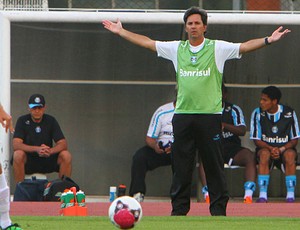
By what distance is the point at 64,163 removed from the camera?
563 inches

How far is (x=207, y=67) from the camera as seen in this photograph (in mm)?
10133

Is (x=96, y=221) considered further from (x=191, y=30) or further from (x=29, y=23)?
(x=29, y=23)

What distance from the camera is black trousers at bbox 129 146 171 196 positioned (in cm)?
1430

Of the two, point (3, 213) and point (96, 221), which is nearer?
point (3, 213)

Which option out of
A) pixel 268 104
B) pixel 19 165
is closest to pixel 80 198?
pixel 19 165

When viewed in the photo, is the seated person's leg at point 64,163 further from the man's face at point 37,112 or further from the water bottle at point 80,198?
the water bottle at point 80,198

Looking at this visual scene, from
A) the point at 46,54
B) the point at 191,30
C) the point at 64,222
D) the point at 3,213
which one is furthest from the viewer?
the point at 46,54

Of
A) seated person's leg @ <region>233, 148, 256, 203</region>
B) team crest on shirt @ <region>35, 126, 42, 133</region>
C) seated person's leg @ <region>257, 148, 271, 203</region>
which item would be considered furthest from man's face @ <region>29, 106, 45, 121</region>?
seated person's leg @ <region>257, 148, 271, 203</region>

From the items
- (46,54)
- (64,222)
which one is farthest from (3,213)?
(46,54)

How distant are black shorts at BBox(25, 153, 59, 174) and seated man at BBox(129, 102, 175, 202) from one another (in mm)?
1080

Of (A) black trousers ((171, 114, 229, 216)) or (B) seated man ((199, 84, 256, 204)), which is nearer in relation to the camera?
(A) black trousers ((171, 114, 229, 216))

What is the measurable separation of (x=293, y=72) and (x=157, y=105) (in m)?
2.11

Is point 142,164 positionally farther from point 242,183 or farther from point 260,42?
point 260,42

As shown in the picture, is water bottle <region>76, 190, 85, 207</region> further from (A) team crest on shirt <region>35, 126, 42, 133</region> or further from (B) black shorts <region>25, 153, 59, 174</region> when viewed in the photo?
(A) team crest on shirt <region>35, 126, 42, 133</region>
